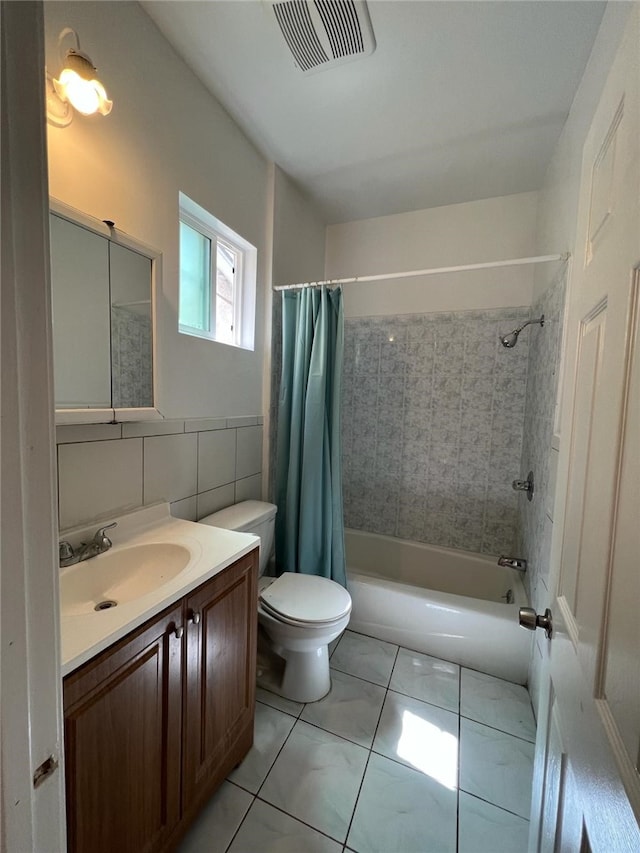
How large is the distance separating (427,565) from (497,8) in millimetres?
2626

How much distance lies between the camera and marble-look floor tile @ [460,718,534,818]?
1.13 metres

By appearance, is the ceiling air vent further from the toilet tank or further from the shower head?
the toilet tank

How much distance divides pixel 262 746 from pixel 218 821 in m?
0.25

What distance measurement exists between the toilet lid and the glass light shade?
5.81 ft

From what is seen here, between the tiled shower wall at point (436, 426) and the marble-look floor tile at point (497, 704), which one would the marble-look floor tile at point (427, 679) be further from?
the tiled shower wall at point (436, 426)

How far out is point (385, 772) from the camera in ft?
3.92

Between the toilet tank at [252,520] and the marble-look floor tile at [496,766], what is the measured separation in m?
1.11

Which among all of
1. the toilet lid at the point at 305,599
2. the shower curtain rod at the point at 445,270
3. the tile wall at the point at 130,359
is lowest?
the toilet lid at the point at 305,599

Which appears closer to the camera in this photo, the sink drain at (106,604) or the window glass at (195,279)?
the sink drain at (106,604)

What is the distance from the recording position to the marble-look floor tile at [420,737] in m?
1.22

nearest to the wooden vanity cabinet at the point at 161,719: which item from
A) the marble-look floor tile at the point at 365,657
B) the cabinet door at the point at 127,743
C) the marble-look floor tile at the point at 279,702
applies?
the cabinet door at the point at 127,743

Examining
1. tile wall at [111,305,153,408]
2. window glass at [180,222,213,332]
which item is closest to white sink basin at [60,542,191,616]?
tile wall at [111,305,153,408]

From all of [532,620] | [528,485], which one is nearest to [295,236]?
[528,485]

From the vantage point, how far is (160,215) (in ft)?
4.24
